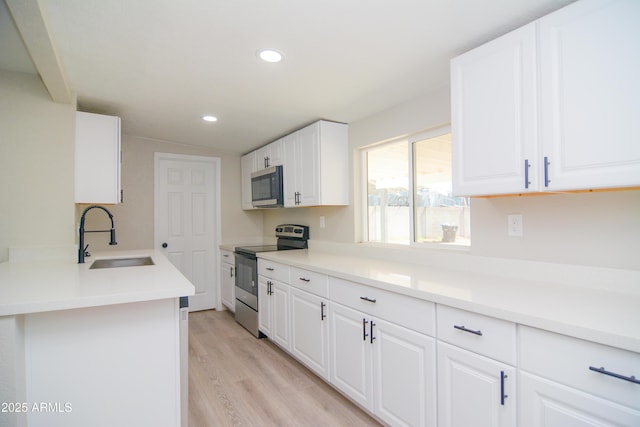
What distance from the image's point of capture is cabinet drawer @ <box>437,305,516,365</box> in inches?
47.2

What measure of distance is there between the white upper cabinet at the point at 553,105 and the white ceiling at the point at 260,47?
15 centimetres

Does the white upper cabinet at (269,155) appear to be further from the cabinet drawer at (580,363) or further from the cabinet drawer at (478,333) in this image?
the cabinet drawer at (580,363)

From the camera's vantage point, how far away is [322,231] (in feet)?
11.1

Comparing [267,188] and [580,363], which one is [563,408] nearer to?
[580,363]

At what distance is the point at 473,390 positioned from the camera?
1316mm

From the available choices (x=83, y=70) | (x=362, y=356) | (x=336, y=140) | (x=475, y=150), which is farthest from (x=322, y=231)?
(x=83, y=70)

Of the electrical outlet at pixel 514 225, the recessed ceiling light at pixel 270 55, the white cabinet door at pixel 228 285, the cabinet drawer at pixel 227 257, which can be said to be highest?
the recessed ceiling light at pixel 270 55

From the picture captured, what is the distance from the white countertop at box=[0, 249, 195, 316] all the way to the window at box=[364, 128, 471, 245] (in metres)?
1.71

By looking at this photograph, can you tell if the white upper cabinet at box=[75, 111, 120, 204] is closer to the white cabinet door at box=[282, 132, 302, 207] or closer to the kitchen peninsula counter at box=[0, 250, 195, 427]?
the kitchen peninsula counter at box=[0, 250, 195, 427]

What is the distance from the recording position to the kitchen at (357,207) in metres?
1.44

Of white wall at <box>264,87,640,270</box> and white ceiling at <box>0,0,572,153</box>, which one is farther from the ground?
white ceiling at <box>0,0,572,153</box>

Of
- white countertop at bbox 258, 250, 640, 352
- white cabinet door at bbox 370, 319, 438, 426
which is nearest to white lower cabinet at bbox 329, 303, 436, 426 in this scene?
white cabinet door at bbox 370, 319, 438, 426

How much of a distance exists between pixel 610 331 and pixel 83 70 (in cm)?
291

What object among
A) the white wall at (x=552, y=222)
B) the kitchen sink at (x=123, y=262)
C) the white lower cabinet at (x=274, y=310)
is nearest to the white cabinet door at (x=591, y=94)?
the white wall at (x=552, y=222)
